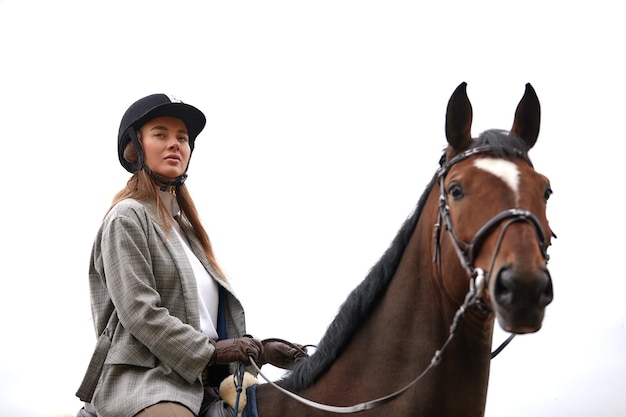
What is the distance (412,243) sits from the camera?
163 inches

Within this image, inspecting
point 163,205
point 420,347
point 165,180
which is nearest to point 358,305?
point 420,347

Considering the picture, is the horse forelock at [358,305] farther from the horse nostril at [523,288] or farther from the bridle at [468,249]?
the horse nostril at [523,288]

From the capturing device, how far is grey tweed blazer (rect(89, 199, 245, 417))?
452 centimetres

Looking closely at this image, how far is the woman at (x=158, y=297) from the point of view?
4527 millimetres

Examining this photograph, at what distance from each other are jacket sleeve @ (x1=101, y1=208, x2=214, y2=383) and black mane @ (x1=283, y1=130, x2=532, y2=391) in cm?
75

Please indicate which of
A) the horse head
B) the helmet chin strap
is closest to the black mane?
the horse head

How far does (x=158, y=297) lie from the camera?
466 centimetres

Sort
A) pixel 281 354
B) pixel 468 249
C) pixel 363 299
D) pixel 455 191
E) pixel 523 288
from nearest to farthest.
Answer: pixel 523 288 < pixel 468 249 < pixel 455 191 < pixel 363 299 < pixel 281 354

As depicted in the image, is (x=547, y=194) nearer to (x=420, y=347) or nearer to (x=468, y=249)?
(x=468, y=249)

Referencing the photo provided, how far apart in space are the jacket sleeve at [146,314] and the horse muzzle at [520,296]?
2123 millimetres

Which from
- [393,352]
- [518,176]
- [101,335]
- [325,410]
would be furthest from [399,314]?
[101,335]

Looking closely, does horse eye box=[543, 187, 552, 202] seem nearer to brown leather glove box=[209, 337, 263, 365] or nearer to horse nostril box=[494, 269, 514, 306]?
horse nostril box=[494, 269, 514, 306]

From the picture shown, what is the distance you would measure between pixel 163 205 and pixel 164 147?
1.52ft

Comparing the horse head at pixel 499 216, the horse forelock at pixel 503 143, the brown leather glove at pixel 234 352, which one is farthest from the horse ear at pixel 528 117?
the brown leather glove at pixel 234 352
